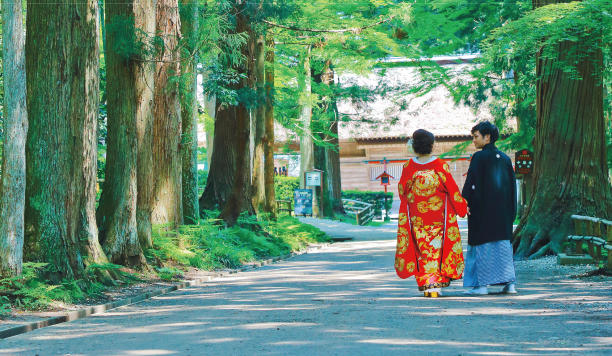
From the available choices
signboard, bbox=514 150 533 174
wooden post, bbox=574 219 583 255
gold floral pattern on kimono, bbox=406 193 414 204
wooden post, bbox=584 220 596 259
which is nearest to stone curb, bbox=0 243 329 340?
gold floral pattern on kimono, bbox=406 193 414 204

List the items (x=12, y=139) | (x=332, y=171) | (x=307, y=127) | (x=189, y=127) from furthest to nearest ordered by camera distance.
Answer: (x=332, y=171), (x=307, y=127), (x=189, y=127), (x=12, y=139)

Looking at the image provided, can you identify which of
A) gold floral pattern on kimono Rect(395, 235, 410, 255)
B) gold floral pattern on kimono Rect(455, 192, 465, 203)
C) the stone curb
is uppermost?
gold floral pattern on kimono Rect(455, 192, 465, 203)

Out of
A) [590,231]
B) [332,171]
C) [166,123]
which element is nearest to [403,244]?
[590,231]

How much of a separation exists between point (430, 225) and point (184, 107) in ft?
26.1

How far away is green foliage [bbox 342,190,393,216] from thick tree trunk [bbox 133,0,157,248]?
23462 millimetres

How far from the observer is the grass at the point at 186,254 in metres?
7.34

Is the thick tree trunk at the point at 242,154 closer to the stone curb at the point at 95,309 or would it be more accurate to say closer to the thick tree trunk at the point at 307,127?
the stone curb at the point at 95,309

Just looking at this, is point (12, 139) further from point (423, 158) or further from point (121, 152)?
point (423, 158)

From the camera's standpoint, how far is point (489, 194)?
26.4 ft

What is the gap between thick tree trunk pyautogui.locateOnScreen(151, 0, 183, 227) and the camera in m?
12.4

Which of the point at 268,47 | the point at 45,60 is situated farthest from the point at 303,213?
the point at 45,60

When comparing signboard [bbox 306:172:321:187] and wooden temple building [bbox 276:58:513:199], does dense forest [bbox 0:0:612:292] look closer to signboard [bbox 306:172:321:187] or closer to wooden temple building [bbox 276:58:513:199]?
signboard [bbox 306:172:321:187]

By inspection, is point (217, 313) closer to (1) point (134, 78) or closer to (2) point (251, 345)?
(2) point (251, 345)

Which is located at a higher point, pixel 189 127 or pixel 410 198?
pixel 189 127
